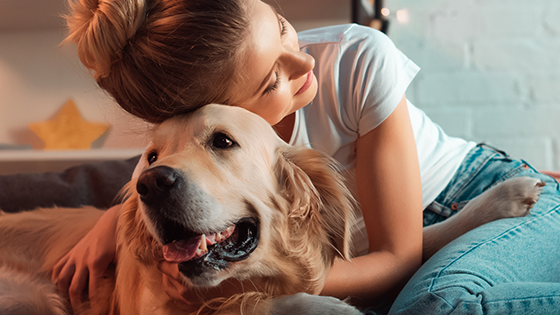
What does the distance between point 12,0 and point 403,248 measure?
6.51ft

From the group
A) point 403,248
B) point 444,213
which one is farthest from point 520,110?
point 403,248

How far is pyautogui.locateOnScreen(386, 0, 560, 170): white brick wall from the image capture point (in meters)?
2.15

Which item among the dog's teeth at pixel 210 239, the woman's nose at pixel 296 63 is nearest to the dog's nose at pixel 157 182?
the dog's teeth at pixel 210 239

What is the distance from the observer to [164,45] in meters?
0.70

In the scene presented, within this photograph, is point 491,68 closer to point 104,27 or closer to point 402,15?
point 402,15

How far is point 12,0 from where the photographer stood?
5.84 ft

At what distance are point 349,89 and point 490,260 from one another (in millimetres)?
511

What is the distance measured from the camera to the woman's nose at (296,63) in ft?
2.63

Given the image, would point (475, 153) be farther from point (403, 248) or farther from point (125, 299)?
point (125, 299)

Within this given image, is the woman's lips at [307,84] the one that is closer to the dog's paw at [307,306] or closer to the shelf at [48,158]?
the dog's paw at [307,306]

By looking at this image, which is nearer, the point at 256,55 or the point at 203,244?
the point at 203,244

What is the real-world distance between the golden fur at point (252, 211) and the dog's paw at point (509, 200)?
0.48 m

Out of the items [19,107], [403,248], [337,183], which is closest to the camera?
[337,183]

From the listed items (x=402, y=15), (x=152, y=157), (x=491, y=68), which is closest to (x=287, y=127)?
(x=152, y=157)
